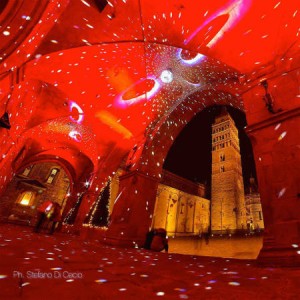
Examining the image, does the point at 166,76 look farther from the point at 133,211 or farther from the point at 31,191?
the point at 31,191

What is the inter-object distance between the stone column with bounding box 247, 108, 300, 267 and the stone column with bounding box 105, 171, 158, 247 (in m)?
3.99

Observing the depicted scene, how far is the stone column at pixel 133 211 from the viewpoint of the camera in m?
6.04

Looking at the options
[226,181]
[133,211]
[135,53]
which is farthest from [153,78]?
[226,181]

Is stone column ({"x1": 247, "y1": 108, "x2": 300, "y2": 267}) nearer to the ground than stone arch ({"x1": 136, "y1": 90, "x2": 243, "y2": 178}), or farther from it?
nearer to the ground

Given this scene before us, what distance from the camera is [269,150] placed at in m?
3.56

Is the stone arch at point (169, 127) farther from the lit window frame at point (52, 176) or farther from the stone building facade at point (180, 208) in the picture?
the stone building facade at point (180, 208)

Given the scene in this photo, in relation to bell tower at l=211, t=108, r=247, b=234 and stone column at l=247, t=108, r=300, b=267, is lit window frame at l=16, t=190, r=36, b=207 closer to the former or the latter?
stone column at l=247, t=108, r=300, b=267

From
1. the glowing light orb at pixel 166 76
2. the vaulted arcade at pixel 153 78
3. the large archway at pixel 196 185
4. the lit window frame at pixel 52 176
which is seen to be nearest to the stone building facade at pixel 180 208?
the large archway at pixel 196 185

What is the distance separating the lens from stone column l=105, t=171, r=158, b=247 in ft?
19.8

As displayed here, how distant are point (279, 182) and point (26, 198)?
2250 centimetres

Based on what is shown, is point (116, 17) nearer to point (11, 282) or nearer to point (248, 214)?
point (11, 282)

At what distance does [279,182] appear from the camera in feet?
10.7

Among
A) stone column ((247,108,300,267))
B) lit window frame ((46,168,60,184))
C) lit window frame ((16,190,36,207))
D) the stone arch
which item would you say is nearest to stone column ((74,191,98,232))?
the stone arch

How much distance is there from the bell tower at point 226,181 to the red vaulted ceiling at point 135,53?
89.5 ft
